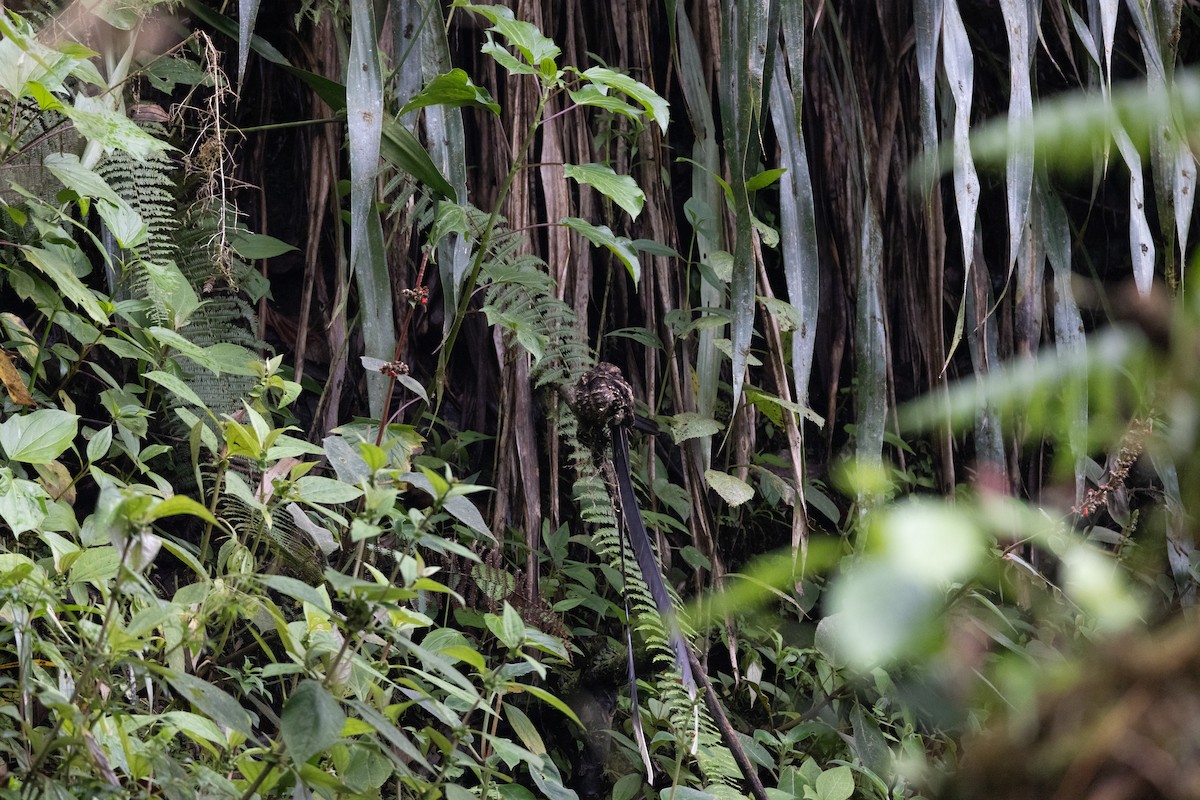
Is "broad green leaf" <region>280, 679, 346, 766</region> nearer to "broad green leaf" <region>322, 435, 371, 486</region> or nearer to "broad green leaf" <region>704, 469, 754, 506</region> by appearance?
"broad green leaf" <region>322, 435, 371, 486</region>

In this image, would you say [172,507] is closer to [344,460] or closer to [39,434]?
[344,460]

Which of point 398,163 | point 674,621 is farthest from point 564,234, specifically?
point 674,621

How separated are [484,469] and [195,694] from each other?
3.88 feet

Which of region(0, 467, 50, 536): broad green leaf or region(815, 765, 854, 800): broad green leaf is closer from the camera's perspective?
region(0, 467, 50, 536): broad green leaf

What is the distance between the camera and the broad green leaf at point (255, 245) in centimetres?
166

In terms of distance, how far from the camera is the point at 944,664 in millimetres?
385

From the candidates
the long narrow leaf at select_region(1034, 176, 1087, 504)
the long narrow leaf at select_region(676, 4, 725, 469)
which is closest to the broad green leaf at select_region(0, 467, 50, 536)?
the long narrow leaf at select_region(676, 4, 725, 469)

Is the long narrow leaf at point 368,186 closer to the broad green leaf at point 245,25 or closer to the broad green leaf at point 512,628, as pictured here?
the broad green leaf at point 245,25

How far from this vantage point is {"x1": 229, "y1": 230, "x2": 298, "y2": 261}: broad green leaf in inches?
65.3

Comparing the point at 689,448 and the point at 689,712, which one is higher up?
the point at 689,448

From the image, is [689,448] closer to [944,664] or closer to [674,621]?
[674,621]

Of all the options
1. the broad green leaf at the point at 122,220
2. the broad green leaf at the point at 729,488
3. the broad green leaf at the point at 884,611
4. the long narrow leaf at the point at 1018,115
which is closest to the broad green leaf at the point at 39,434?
→ the broad green leaf at the point at 122,220

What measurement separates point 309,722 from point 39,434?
20.1 inches

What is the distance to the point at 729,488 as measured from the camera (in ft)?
5.33
